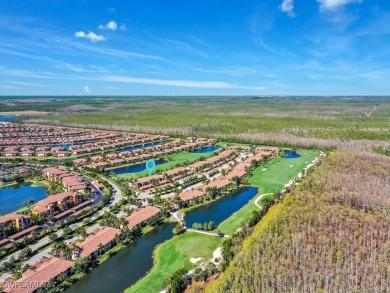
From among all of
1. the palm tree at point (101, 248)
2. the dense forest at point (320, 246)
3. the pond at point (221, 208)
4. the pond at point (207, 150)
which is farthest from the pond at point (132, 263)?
Answer: the pond at point (207, 150)

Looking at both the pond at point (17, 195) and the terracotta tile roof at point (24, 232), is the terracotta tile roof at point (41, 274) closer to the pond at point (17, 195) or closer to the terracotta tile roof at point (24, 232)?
the terracotta tile roof at point (24, 232)

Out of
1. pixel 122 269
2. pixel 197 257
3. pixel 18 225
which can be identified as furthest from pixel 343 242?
pixel 18 225

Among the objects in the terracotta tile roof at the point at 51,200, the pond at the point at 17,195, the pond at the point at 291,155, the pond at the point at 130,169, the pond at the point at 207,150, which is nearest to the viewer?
the terracotta tile roof at the point at 51,200

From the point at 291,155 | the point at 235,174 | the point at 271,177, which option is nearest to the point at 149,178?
the point at 235,174

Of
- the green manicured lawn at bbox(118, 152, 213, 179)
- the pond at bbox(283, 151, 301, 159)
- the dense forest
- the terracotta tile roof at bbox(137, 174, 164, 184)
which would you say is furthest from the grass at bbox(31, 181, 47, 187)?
the pond at bbox(283, 151, 301, 159)

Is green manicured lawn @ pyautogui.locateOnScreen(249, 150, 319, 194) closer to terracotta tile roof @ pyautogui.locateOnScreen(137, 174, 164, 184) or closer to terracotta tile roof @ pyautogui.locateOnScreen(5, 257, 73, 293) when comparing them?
terracotta tile roof @ pyautogui.locateOnScreen(137, 174, 164, 184)

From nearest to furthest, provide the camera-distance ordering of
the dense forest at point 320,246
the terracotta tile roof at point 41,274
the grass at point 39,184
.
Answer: the terracotta tile roof at point 41,274 < the dense forest at point 320,246 < the grass at point 39,184

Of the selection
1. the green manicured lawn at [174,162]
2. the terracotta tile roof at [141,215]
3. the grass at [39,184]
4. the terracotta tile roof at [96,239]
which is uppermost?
the terracotta tile roof at [141,215]
